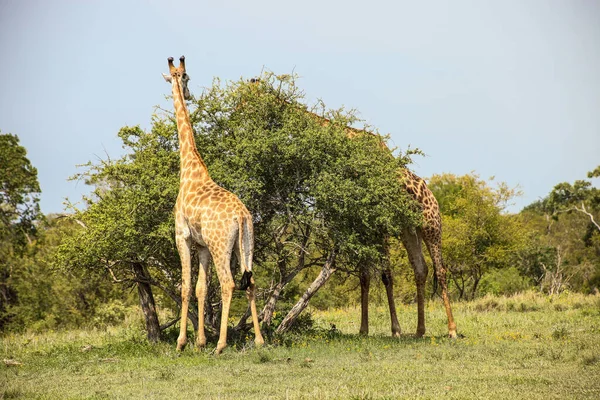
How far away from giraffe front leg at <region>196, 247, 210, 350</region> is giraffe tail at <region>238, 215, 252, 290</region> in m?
1.06

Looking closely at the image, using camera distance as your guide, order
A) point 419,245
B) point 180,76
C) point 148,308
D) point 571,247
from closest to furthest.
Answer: point 180,76 → point 148,308 → point 419,245 → point 571,247

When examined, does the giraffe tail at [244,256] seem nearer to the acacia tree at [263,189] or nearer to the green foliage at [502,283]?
the acacia tree at [263,189]

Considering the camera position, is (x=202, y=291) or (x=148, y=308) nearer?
(x=202, y=291)

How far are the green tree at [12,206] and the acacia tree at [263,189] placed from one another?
14.9 metres

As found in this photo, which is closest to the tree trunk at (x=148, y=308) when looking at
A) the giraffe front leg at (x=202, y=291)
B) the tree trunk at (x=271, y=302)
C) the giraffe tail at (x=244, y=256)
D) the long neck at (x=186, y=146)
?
the giraffe front leg at (x=202, y=291)

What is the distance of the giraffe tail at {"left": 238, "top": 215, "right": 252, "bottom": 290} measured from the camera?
1168 centimetres

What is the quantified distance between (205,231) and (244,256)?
2.63ft

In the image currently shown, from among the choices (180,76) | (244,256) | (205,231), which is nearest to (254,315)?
(244,256)

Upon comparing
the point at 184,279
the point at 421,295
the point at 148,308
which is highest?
the point at 184,279

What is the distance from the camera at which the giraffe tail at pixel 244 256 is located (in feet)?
38.3

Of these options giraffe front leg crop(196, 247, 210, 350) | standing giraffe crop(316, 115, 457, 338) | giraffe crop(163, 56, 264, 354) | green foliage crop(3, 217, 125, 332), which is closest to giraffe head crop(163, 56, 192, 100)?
giraffe crop(163, 56, 264, 354)

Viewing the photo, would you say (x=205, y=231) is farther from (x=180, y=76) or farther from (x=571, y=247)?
(x=571, y=247)

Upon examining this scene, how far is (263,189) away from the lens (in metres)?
13.8

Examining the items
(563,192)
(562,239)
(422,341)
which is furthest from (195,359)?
(562,239)
